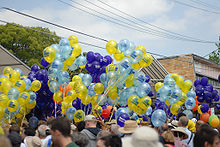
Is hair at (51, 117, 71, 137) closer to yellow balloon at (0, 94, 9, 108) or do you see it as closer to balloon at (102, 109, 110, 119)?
yellow balloon at (0, 94, 9, 108)

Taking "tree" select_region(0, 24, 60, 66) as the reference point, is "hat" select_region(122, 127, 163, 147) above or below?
below

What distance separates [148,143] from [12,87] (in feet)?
24.1

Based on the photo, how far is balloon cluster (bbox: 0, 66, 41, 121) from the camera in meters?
8.17

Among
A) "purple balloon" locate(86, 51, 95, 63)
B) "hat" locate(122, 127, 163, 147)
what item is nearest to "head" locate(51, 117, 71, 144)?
"hat" locate(122, 127, 163, 147)

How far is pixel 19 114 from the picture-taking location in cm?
912

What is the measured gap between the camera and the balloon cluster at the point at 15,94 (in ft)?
26.8

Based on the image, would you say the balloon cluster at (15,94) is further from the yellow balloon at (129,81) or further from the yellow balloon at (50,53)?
the yellow balloon at (129,81)

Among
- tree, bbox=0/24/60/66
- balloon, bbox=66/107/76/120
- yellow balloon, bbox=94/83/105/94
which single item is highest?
tree, bbox=0/24/60/66

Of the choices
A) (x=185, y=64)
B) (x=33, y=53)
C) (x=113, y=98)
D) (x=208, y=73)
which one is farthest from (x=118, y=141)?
(x=33, y=53)

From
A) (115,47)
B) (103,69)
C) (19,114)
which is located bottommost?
(19,114)

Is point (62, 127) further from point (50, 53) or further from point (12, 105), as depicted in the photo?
point (12, 105)

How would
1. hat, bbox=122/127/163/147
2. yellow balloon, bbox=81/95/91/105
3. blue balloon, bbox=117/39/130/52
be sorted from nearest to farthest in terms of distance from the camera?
hat, bbox=122/127/163/147 < blue balloon, bbox=117/39/130/52 < yellow balloon, bbox=81/95/91/105

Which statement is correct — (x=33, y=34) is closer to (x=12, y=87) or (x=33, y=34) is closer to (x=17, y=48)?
(x=17, y=48)

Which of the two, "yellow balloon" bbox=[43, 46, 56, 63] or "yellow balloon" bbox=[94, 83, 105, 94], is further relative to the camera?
"yellow balloon" bbox=[94, 83, 105, 94]
